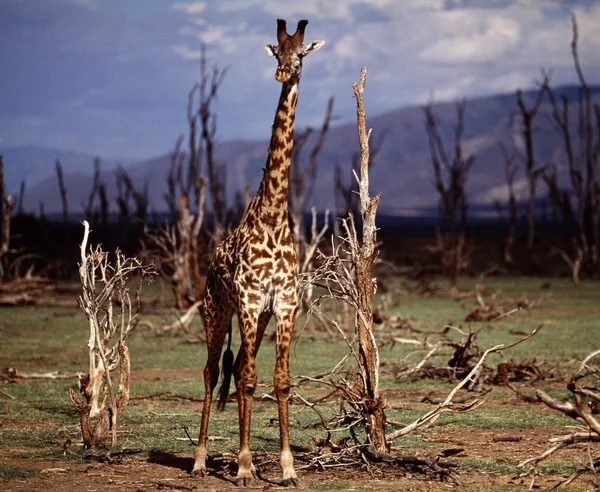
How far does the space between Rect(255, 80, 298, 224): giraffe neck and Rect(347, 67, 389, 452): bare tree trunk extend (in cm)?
52

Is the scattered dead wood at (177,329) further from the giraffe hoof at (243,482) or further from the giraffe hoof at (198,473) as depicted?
the giraffe hoof at (243,482)

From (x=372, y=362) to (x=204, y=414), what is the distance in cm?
127

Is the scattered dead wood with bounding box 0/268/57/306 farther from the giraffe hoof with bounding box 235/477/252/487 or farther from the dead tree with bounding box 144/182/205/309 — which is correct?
the giraffe hoof with bounding box 235/477/252/487

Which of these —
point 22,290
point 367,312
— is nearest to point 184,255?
point 22,290

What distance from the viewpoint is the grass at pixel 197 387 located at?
853 centimetres

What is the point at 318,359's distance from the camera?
14055 millimetres

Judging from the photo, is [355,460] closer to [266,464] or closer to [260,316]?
[266,464]

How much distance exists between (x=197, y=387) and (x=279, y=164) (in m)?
5.07

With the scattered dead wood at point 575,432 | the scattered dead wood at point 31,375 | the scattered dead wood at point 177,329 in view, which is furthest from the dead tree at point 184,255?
the scattered dead wood at point 575,432

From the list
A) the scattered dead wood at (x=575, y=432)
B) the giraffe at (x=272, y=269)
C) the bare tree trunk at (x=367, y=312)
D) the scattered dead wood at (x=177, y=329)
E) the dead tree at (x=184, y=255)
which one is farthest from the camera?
the dead tree at (x=184, y=255)

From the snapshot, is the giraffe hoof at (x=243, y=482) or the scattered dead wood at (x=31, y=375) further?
the scattered dead wood at (x=31, y=375)

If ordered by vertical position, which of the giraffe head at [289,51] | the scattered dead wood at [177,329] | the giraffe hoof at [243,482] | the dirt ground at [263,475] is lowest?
the scattered dead wood at [177,329]

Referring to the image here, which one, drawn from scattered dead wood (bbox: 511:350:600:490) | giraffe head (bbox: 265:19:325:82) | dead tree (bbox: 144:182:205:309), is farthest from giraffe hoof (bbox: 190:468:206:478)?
dead tree (bbox: 144:182:205:309)

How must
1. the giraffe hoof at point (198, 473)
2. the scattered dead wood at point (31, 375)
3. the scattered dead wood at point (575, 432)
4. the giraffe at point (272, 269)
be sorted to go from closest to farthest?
the scattered dead wood at point (575, 432) → the giraffe at point (272, 269) → the giraffe hoof at point (198, 473) → the scattered dead wood at point (31, 375)
